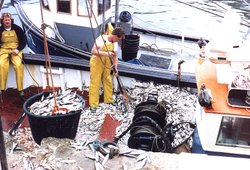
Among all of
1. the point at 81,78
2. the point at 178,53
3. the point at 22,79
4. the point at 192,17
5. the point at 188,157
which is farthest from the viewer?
the point at 192,17

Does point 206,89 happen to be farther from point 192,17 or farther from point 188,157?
point 192,17

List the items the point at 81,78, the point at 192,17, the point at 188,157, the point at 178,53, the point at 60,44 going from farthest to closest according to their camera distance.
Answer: the point at 192,17 < the point at 178,53 < the point at 60,44 < the point at 81,78 < the point at 188,157

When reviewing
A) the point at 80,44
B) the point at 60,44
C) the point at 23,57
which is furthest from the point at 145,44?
the point at 23,57

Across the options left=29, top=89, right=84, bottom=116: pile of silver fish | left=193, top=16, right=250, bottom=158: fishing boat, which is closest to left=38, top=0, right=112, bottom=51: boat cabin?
left=29, top=89, right=84, bottom=116: pile of silver fish

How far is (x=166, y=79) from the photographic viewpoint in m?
7.85

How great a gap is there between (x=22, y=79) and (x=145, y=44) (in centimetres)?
446

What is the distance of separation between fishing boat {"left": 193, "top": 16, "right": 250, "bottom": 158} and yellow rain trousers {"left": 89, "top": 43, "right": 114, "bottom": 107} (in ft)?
8.12

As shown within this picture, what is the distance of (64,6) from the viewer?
882 centimetres

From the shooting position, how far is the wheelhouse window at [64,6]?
8.80m

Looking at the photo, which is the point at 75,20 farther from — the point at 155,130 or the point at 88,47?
the point at 155,130

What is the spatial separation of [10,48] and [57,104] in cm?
277

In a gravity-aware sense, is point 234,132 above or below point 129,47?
above

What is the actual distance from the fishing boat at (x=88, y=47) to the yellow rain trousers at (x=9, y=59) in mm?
370

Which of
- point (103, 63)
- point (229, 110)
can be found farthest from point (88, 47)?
point (229, 110)
